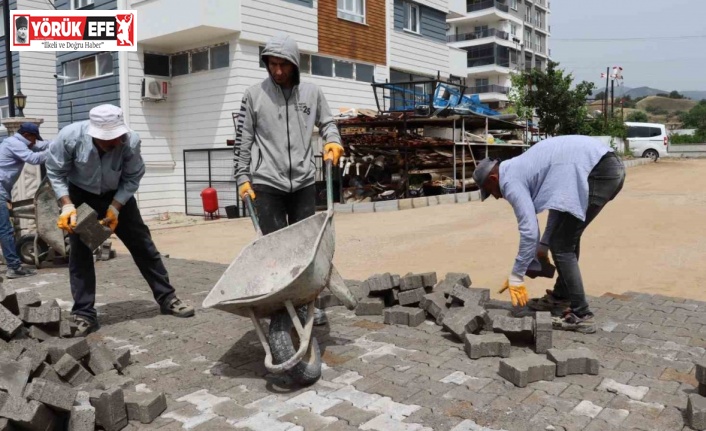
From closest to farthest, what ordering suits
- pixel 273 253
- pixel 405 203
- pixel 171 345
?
pixel 273 253 → pixel 171 345 → pixel 405 203

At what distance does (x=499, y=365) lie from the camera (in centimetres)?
360

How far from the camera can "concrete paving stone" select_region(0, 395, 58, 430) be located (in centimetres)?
267

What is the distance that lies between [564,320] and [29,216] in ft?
22.3

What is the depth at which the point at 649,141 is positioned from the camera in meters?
27.3

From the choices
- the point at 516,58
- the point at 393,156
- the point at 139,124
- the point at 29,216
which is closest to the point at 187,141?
the point at 139,124

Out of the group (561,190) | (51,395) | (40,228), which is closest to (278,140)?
(561,190)

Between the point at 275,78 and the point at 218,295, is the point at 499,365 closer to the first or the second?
the point at 218,295

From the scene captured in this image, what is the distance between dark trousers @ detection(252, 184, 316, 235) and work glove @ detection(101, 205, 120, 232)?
1.16 metres

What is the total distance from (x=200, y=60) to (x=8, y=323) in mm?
13664

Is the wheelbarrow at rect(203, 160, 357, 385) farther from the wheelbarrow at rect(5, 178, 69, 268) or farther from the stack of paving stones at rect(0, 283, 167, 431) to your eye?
the wheelbarrow at rect(5, 178, 69, 268)

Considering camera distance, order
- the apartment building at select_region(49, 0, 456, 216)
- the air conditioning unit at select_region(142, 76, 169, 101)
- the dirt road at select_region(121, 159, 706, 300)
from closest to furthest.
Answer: the dirt road at select_region(121, 159, 706, 300) < the apartment building at select_region(49, 0, 456, 216) < the air conditioning unit at select_region(142, 76, 169, 101)

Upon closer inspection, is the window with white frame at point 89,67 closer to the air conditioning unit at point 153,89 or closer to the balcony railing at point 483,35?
the air conditioning unit at point 153,89

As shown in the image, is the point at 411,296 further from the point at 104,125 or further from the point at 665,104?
the point at 665,104

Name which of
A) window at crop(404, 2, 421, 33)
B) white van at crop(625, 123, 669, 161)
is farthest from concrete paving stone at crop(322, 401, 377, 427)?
white van at crop(625, 123, 669, 161)
